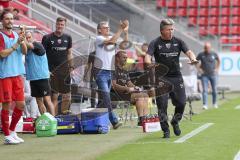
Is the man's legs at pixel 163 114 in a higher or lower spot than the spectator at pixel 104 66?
lower

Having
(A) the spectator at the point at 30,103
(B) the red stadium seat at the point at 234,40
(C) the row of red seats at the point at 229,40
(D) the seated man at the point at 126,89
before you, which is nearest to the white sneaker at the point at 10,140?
(A) the spectator at the point at 30,103

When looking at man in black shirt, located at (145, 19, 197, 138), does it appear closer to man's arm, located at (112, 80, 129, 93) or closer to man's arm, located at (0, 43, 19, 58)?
man's arm, located at (0, 43, 19, 58)

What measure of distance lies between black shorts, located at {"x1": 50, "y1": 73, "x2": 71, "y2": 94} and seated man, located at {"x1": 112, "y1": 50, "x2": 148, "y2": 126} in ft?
2.95

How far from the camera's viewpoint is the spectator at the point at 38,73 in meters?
13.1

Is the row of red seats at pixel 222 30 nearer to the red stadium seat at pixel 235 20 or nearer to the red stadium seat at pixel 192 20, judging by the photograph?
the red stadium seat at pixel 235 20

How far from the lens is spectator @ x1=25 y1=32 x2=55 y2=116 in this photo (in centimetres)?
1313

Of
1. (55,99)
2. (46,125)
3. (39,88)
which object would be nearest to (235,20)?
(55,99)

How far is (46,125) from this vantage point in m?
12.6

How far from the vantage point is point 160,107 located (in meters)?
12.2

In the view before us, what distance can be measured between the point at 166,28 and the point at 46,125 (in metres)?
2.58

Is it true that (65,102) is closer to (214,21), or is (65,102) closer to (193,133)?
(193,133)

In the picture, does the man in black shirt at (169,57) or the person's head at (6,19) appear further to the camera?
the man in black shirt at (169,57)

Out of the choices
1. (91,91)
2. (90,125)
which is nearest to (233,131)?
(90,125)

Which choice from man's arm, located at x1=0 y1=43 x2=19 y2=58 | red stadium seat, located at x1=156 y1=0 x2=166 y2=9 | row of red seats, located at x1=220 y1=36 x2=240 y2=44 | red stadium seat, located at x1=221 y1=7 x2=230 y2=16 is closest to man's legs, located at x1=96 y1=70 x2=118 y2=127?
man's arm, located at x1=0 y1=43 x2=19 y2=58
